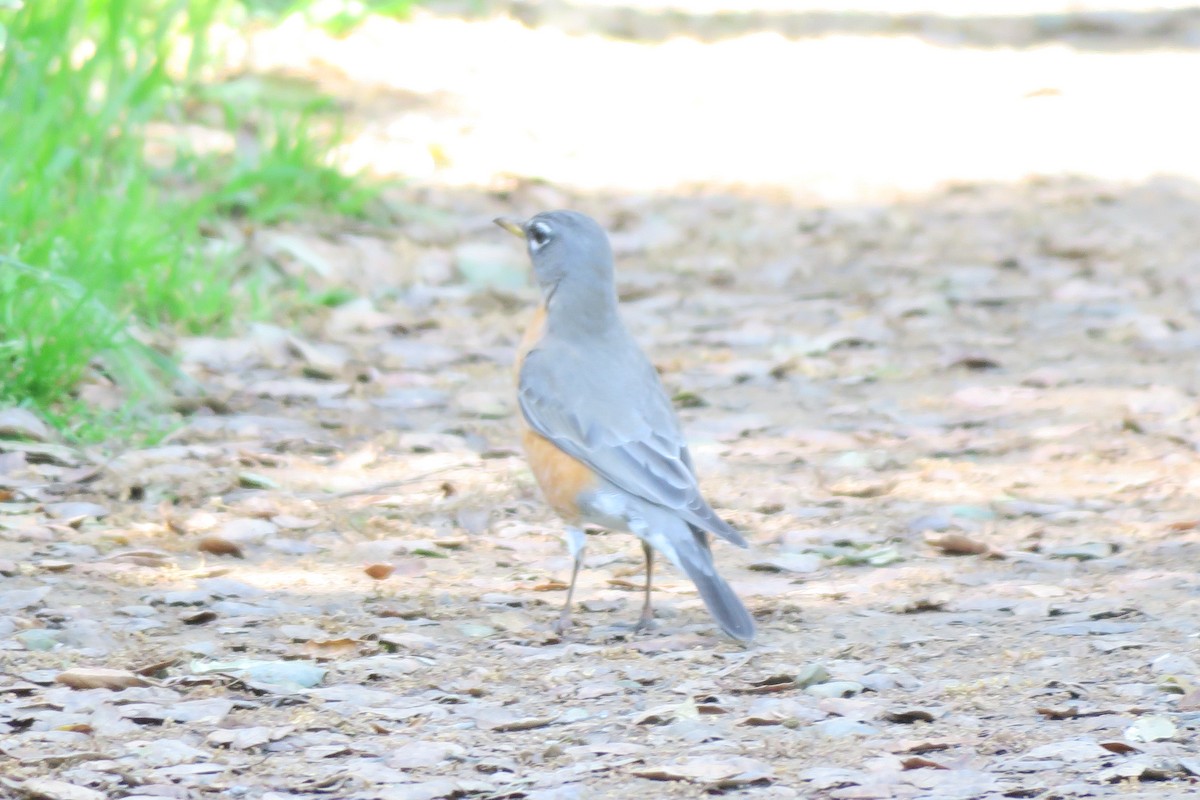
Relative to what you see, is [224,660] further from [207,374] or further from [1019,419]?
[1019,419]

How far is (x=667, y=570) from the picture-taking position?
512cm

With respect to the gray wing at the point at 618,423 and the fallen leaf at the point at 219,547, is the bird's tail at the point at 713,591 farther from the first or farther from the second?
the fallen leaf at the point at 219,547

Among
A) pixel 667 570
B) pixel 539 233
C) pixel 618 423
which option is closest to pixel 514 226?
pixel 539 233

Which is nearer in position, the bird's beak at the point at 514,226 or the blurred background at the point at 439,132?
the bird's beak at the point at 514,226

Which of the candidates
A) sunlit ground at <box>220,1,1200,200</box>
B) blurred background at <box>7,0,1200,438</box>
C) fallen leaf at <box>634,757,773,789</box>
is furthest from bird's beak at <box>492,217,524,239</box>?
sunlit ground at <box>220,1,1200,200</box>

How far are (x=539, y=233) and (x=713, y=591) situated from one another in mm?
1490

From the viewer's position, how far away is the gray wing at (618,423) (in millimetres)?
4402

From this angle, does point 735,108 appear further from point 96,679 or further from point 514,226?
point 96,679

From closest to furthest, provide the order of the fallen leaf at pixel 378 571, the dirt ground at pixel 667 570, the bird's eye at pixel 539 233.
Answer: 1. the dirt ground at pixel 667 570
2. the fallen leaf at pixel 378 571
3. the bird's eye at pixel 539 233

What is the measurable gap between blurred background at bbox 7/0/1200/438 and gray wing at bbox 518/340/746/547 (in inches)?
64.0

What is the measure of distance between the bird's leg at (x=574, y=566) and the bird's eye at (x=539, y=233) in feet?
3.33

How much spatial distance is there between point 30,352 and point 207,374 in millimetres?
914

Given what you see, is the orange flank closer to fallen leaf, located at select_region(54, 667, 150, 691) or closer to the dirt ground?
the dirt ground

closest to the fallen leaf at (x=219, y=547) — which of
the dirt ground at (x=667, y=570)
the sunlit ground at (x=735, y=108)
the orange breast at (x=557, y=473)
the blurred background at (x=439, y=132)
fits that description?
the dirt ground at (x=667, y=570)
